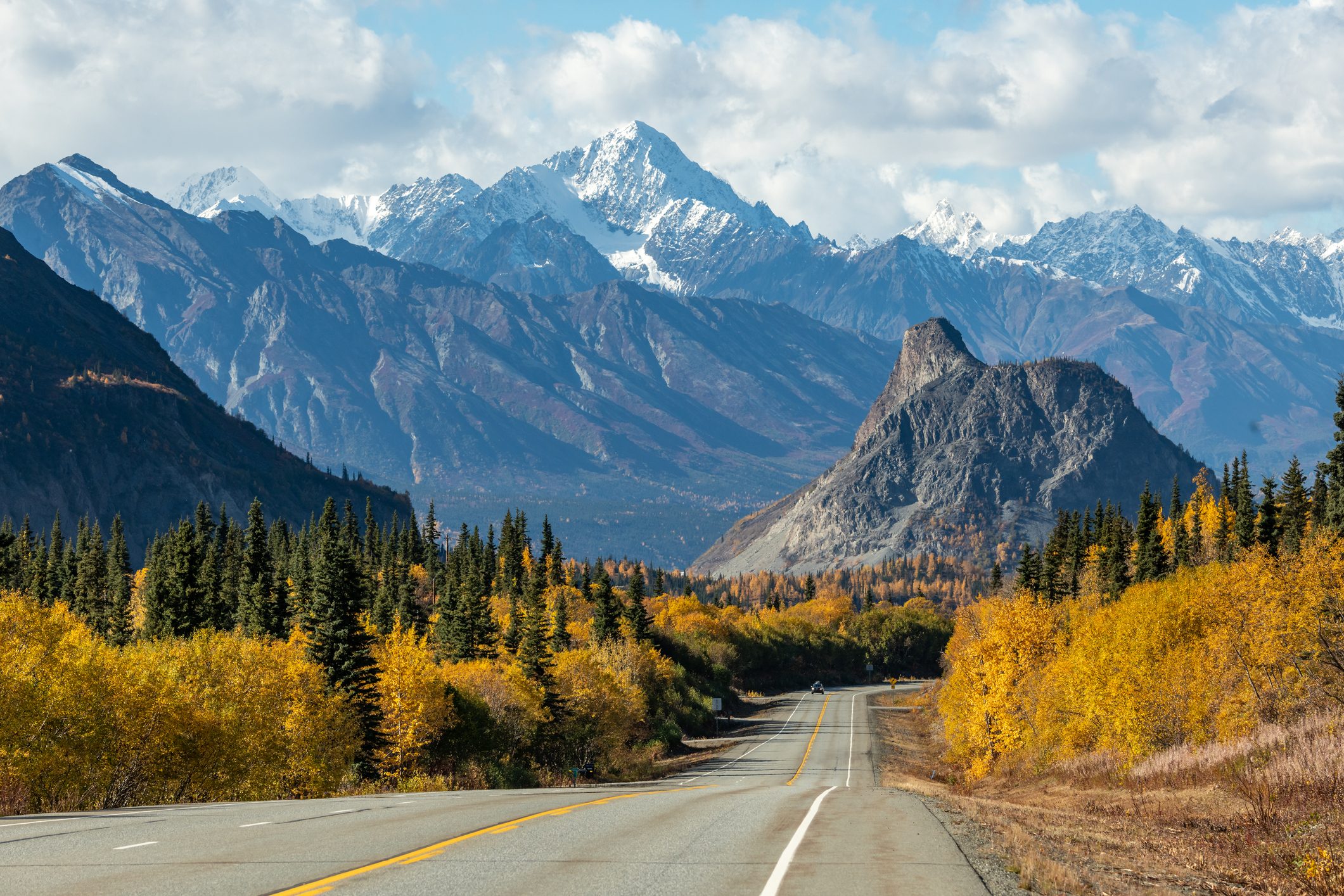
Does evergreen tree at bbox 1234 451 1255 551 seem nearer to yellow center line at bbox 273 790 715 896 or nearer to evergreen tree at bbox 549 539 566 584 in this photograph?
evergreen tree at bbox 549 539 566 584

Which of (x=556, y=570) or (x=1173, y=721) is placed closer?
(x=1173, y=721)

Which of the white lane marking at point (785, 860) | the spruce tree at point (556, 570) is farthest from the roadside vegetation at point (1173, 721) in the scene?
the spruce tree at point (556, 570)

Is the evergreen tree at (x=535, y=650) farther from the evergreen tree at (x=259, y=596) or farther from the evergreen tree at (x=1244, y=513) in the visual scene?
the evergreen tree at (x=1244, y=513)

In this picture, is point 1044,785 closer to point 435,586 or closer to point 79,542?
point 435,586

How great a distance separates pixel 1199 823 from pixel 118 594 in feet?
395

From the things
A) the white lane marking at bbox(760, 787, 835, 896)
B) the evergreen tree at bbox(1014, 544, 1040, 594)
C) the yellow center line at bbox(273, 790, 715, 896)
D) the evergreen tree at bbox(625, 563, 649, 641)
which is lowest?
the white lane marking at bbox(760, 787, 835, 896)

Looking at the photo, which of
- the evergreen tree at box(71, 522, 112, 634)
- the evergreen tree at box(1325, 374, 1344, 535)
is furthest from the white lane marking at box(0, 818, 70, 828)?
the evergreen tree at box(71, 522, 112, 634)

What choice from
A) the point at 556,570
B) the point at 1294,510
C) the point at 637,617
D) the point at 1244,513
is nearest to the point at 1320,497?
the point at 1294,510

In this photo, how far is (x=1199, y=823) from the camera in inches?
1359

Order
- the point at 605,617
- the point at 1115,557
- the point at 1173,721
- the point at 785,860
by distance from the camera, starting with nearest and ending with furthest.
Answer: the point at 785,860
the point at 1173,721
the point at 1115,557
the point at 605,617

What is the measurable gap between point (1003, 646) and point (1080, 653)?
47.7 feet

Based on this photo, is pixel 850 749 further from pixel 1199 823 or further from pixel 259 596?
pixel 1199 823

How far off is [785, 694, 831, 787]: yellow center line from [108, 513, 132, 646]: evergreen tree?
6135cm

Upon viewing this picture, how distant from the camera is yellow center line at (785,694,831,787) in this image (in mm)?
87875
